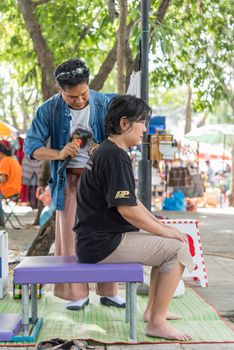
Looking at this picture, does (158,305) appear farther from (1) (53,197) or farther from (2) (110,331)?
(1) (53,197)

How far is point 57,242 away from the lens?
5.92 metres

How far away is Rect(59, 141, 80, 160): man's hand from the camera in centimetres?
542

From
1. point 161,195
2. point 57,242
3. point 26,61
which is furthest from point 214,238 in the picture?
point 161,195

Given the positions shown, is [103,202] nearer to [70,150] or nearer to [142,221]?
[142,221]

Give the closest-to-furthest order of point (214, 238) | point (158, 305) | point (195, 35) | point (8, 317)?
point (158, 305), point (8, 317), point (214, 238), point (195, 35)

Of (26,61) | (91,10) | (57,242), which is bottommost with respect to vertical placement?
(57,242)

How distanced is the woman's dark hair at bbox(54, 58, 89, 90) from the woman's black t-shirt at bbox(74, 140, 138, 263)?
0.72 metres

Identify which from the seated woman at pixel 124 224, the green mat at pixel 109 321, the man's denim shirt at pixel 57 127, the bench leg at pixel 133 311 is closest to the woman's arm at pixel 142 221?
the seated woman at pixel 124 224

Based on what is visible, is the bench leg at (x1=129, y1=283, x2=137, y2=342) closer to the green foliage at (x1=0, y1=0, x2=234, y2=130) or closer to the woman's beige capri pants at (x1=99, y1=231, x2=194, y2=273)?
the woman's beige capri pants at (x1=99, y1=231, x2=194, y2=273)

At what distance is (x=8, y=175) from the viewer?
1315cm

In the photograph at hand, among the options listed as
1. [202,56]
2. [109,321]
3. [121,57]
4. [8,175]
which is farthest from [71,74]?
[202,56]

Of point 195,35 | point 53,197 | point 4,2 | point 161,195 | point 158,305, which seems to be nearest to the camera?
point 158,305

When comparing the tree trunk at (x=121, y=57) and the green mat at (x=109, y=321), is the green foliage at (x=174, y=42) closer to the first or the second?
the tree trunk at (x=121, y=57)

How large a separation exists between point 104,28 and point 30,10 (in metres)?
2.02
